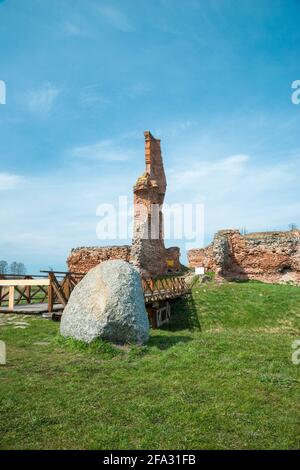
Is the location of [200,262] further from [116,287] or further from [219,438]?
[219,438]

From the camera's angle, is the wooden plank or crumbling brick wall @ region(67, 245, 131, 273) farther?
crumbling brick wall @ region(67, 245, 131, 273)

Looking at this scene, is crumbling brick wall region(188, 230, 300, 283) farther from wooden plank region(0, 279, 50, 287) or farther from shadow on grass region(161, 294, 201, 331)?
wooden plank region(0, 279, 50, 287)

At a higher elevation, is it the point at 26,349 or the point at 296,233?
the point at 296,233

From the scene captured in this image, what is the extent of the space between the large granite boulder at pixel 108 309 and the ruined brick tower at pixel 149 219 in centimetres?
1750

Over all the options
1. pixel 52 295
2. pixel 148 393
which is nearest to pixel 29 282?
pixel 52 295

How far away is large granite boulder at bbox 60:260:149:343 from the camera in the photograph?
9.50 m

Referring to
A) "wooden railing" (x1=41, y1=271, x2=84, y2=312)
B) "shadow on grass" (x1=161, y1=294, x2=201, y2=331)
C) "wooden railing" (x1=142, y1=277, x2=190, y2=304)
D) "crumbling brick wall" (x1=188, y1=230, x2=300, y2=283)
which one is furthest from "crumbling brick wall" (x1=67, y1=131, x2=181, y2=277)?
"wooden railing" (x1=41, y1=271, x2=84, y2=312)

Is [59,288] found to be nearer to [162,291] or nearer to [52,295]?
[52,295]

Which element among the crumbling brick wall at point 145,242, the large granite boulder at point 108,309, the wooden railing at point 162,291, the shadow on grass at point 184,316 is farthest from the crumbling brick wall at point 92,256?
the large granite boulder at point 108,309

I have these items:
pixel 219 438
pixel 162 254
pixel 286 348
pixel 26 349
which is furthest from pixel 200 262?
pixel 219 438

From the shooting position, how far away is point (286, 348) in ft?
36.8

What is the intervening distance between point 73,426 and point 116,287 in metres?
4.87

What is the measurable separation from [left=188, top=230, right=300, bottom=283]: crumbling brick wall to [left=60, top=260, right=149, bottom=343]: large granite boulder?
62.4 feet

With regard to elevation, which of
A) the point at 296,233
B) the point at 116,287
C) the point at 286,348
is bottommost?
the point at 286,348
